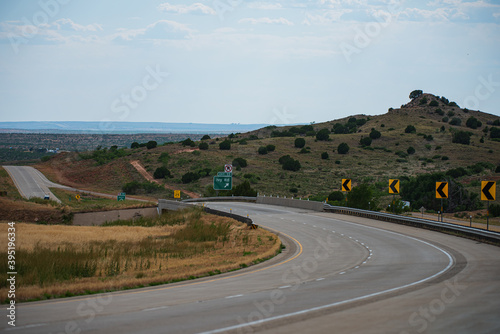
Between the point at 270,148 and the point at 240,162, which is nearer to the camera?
the point at 240,162

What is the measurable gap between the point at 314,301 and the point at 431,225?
2230cm

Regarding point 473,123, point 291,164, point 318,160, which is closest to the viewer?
point 291,164

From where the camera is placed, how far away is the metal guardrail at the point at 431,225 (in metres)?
26.1

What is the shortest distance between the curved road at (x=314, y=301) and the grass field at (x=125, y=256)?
1085 mm

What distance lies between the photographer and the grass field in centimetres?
1570

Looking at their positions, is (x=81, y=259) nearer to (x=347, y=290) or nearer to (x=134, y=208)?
(x=347, y=290)

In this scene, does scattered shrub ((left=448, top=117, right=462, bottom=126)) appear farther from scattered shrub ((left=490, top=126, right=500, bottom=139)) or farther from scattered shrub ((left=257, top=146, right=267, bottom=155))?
scattered shrub ((left=257, top=146, right=267, bottom=155))

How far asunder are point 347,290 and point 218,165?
7556cm

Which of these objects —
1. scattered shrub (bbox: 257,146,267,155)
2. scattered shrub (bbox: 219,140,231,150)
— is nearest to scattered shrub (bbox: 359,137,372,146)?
scattered shrub (bbox: 257,146,267,155)

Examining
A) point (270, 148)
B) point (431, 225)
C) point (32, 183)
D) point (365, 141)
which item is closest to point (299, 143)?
point (270, 148)

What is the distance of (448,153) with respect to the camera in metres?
98.9

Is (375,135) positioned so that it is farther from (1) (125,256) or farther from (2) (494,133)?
(1) (125,256)

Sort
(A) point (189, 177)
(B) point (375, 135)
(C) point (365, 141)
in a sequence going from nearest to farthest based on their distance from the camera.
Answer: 1. (A) point (189, 177)
2. (C) point (365, 141)
3. (B) point (375, 135)

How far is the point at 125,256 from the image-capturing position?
2250 centimetres
